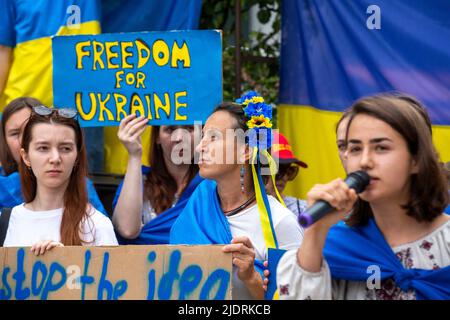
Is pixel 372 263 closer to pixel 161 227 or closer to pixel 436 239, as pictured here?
pixel 436 239

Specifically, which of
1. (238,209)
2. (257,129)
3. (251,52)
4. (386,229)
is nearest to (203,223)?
(238,209)

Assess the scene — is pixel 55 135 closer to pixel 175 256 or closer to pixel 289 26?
pixel 175 256

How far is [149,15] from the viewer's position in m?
5.72

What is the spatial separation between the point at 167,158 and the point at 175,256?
5.35 ft

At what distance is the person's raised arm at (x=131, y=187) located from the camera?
4.01 m

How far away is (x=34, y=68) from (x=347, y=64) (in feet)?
6.42

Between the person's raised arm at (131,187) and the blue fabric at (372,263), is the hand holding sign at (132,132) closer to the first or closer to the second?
the person's raised arm at (131,187)

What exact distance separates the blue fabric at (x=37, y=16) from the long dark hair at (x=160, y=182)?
3.94ft

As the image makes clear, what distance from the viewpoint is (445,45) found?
4496 millimetres

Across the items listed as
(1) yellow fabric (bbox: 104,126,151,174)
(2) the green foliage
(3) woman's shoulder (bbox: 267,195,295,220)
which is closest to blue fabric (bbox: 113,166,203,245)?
(3) woman's shoulder (bbox: 267,195,295,220)

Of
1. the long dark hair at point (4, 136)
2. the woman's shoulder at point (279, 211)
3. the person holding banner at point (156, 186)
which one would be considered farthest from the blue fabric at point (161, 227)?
the woman's shoulder at point (279, 211)

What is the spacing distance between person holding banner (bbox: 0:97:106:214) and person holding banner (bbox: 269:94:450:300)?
1931 millimetres

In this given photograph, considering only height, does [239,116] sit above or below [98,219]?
above
